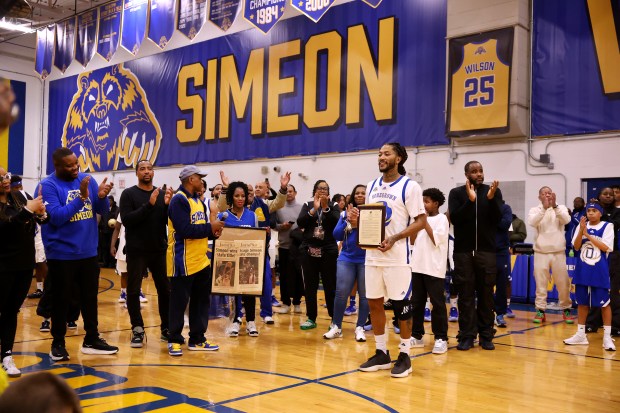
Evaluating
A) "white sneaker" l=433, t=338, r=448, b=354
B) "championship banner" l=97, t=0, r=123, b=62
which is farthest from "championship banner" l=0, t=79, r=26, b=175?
"white sneaker" l=433, t=338, r=448, b=354

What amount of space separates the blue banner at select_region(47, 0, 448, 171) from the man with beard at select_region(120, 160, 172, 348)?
775cm

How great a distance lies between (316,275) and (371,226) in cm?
275

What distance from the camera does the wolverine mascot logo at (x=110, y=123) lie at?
63.0 feet

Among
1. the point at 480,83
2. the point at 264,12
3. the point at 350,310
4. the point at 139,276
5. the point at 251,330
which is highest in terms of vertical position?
the point at 264,12

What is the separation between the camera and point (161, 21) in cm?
1439

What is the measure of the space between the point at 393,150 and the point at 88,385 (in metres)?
3.08

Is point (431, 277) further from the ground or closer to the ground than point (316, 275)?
further from the ground

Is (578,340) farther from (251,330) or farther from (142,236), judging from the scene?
(142,236)

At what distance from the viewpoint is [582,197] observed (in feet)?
36.0

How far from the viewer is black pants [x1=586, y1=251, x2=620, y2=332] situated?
7446 millimetres

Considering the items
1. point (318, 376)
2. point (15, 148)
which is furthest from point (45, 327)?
point (15, 148)

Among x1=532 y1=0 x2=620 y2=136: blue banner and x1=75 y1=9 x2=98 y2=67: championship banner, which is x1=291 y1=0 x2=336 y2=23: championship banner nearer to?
x1=532 y1=0 x2=620 y2=136: blue banner

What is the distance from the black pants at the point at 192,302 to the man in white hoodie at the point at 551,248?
5.12 meters

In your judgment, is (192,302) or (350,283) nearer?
(192,302)
